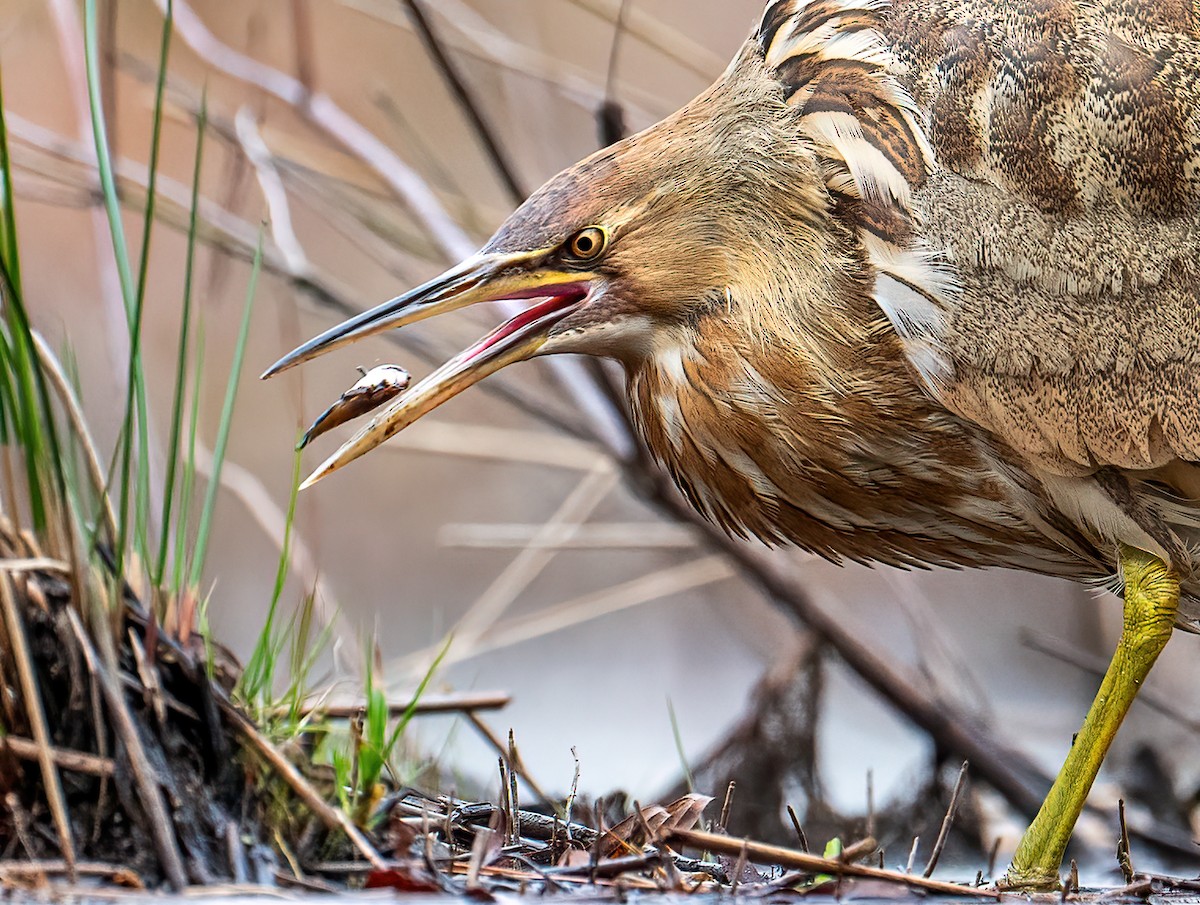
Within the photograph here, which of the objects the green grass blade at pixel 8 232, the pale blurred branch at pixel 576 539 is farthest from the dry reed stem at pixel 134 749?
the pale blurred branch at pixel 576 539

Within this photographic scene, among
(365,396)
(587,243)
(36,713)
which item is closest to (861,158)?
(587,243)

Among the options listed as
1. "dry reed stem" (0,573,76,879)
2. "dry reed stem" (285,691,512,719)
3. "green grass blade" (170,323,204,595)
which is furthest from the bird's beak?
"dry reed stem" (0,573,76,879)

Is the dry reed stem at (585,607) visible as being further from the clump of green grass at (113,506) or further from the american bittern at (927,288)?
the clump of green grass at (113,506)

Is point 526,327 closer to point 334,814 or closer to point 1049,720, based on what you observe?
point 334,814

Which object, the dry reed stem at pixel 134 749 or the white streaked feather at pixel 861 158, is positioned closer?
the dry reed stem at pixel 134 749

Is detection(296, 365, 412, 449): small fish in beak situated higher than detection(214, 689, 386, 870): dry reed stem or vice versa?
detection(296, 365, 412, 449): small fish in beak

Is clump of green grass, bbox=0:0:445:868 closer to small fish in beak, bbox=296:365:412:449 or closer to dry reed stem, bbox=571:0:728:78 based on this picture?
small fish in beak, bbox=296:365:412:449
